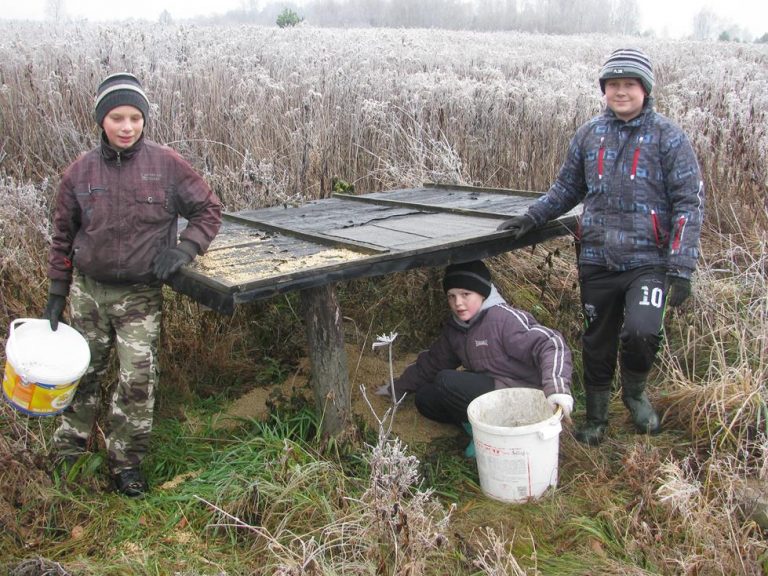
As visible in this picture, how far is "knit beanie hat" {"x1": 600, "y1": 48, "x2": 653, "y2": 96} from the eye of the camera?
127 inches

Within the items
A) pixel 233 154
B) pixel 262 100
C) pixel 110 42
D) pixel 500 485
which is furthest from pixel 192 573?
pixel 110 42

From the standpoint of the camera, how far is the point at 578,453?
140 inches

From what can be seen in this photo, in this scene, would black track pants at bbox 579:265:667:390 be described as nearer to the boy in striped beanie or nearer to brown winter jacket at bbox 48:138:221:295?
the boy in striped beanie

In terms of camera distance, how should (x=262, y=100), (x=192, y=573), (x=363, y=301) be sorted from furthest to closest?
(x=262, y=100) → (x=363, y=301) → (x=192, y=573)

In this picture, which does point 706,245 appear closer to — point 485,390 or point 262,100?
point 485,390

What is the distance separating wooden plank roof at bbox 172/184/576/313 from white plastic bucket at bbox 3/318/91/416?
0.48 meters

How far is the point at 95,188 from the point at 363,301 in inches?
87.4

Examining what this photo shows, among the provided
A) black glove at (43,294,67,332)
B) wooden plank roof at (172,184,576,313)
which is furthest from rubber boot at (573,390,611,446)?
black glove at (43,294,67,332)

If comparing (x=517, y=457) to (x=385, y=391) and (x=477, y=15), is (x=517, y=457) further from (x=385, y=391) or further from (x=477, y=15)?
(x=477, y=15)

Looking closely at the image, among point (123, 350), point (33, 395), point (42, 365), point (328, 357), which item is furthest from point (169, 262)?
point (328, 357)

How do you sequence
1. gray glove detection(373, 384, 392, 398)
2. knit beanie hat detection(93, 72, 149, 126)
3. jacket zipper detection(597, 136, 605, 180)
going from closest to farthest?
1. knit beanie hat detection(93, 72, 149, 126)
2. jacket zipper detection(597, 136, 605, 180)
3. gray glove detection(373, 384, 392, 398)

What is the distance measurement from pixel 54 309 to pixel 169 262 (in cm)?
53

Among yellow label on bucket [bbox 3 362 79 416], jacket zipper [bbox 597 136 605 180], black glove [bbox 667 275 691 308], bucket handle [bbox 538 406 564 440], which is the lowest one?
bucket handle [bbox 538 406 564 440]

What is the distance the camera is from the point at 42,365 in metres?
2.95
